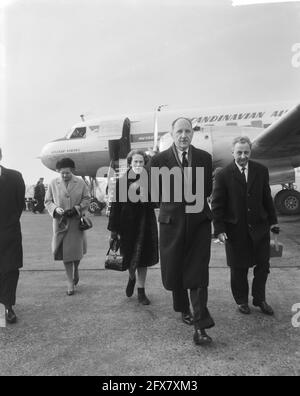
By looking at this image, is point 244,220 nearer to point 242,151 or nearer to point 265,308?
point 242,151

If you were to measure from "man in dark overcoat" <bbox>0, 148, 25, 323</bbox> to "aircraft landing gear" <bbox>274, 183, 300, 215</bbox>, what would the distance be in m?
9.17

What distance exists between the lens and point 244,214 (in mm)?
3459

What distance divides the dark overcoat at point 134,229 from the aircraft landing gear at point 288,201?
819 cm

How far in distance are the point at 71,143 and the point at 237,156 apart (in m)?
11.1

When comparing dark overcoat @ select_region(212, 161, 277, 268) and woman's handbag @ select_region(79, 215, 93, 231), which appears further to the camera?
woman's handbag @ select_region(79, 215, 93, 231)

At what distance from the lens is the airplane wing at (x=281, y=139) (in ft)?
26.1

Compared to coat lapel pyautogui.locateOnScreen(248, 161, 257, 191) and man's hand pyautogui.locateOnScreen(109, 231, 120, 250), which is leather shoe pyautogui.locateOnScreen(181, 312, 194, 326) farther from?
coat lapel pyautogui.locateOnScreen(248, 161, 257, 191)

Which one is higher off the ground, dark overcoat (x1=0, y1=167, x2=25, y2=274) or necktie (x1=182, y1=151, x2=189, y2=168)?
necktie (x1=182, y1=151, x2=189, y2=168)

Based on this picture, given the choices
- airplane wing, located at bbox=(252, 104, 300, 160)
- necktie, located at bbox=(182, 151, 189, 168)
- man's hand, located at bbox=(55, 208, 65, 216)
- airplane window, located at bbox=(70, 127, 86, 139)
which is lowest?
man's hand, located at bbox=(55, 208, 65, 216)

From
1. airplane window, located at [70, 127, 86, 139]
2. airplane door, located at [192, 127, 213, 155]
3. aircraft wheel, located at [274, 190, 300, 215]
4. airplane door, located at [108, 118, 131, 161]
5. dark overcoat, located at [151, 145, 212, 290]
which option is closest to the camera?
dark overcoat, located at [151, 145, 212, 290]

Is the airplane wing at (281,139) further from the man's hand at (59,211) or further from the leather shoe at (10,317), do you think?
the leather shoe at (10,317)

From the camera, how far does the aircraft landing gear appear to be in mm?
10922

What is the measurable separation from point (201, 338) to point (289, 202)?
9.13 metres

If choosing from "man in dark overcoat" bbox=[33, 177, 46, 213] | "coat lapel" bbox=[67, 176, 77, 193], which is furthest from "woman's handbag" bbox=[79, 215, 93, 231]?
"man in dark overcoat" bbox=[33, 177, 46, 213]
